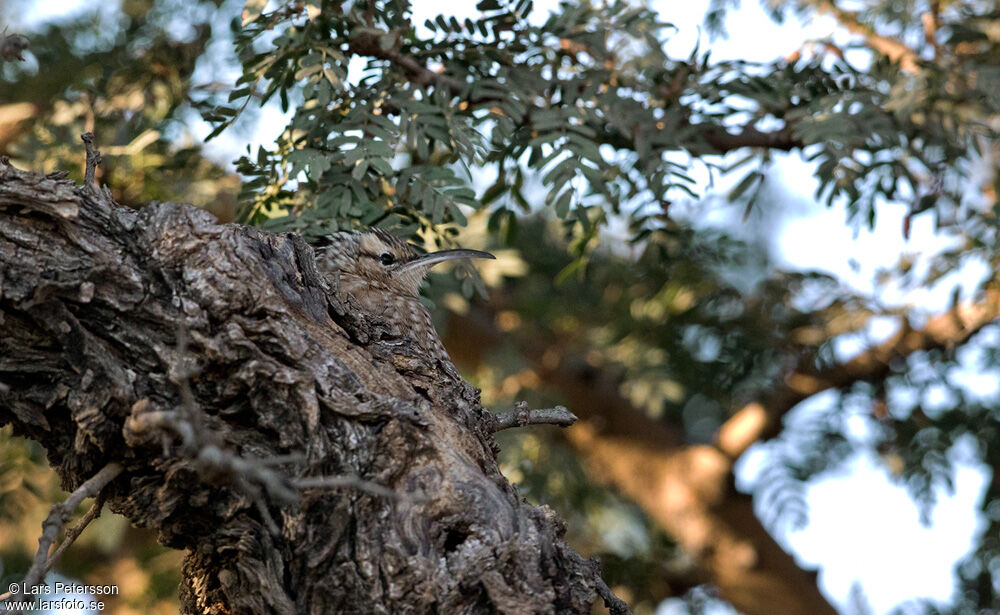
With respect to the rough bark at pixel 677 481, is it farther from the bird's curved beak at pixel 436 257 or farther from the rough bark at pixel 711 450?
the bird's curved beak at pixel 436 257

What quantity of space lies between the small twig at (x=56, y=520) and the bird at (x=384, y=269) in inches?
40.2

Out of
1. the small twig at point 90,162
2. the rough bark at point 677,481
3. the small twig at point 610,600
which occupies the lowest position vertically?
the rough bark at point 677,481

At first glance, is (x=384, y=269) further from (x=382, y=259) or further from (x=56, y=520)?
(x=56, y=520)

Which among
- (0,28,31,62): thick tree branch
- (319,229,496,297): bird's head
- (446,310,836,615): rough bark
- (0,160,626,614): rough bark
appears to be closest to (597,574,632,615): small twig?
(0,160,626,614): rough bark

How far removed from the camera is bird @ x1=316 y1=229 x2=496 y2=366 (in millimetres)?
2670

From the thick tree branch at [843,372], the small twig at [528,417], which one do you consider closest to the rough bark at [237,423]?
the small twig at [528,417]

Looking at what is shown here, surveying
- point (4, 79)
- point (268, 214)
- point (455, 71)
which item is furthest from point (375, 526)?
point (4, 79)

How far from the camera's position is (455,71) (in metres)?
2.76

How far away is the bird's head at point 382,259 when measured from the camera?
2.84m

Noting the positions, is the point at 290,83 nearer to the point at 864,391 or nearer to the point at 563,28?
the point at 563,28

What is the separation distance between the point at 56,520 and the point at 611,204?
1.90 meters

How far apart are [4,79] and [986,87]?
4.08 meters

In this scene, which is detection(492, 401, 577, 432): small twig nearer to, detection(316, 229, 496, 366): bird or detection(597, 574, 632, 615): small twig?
detection(597, 574, 632, 615): small twig

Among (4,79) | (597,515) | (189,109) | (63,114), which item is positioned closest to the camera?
(63,114)
